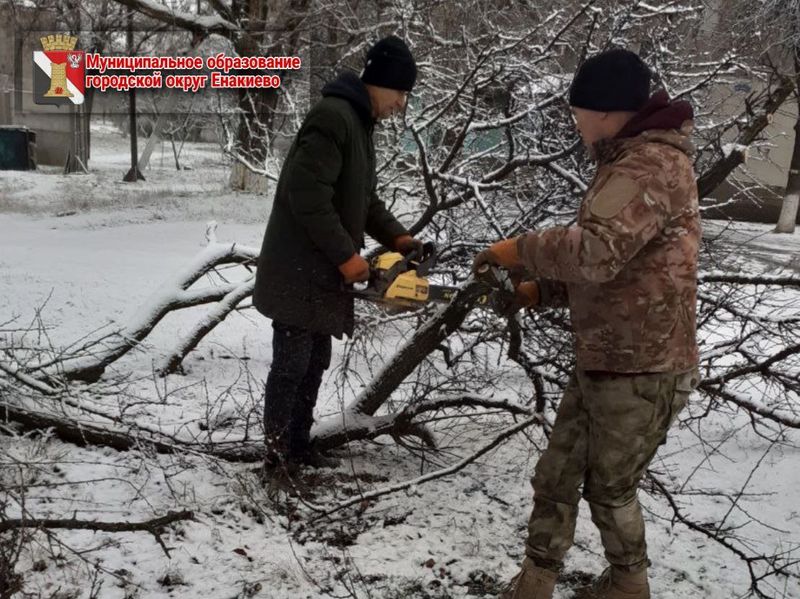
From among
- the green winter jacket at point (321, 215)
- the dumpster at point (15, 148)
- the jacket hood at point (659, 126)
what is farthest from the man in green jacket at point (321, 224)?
the dumpster at point (15, 148)

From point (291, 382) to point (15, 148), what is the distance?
1921 centimetres

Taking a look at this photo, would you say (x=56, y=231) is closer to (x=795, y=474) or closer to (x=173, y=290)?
(x=173, y=290)

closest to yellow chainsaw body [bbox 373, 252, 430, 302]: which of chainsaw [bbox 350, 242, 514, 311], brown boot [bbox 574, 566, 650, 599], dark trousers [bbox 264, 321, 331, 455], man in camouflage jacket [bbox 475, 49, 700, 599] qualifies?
chainsaw [bbox 350, 242, 514, 311]

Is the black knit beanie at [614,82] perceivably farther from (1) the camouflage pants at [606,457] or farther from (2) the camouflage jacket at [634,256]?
(1) the camouflage pants at [606,457]

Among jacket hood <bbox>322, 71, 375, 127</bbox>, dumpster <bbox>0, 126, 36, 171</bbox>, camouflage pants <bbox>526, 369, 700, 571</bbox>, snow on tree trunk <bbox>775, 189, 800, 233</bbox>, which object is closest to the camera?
camouflage pants <bbox>526, 369, 700, 571</bbox>

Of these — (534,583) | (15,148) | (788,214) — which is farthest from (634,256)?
(15,148)

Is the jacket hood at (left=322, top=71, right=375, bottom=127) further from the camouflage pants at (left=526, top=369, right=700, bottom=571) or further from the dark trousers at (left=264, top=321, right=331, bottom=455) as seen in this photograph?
the camouflage pants at (left=526, top=369, right=700, bottom=571)

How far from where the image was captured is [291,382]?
2.92 metres

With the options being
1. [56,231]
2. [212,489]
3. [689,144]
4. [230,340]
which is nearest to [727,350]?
[689,144]

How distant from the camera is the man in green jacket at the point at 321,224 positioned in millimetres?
2680

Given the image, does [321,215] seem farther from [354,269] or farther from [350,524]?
[350,524]

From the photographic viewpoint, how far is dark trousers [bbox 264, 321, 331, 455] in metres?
2.90

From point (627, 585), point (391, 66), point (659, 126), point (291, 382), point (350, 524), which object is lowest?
point (350, 524)

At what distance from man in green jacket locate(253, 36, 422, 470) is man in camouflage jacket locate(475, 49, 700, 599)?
0.69 m
